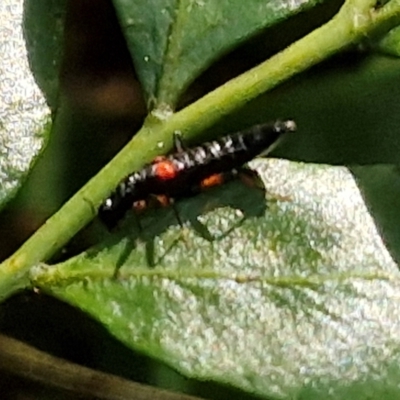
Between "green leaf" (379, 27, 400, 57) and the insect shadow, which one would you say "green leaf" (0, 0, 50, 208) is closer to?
the insect shadow

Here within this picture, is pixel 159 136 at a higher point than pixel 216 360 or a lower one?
higher

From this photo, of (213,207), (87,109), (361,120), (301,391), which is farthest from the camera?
(87,109)

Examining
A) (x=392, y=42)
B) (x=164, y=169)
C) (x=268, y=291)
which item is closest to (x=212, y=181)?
(x=164, y=169)

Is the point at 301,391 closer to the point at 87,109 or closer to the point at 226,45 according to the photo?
the point at 226,45

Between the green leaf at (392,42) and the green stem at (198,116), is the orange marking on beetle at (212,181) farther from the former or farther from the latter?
the green leaf at (392,42)

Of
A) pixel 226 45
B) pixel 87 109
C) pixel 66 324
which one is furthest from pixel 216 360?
pixel 87 109

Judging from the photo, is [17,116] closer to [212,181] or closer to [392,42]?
[212,181]

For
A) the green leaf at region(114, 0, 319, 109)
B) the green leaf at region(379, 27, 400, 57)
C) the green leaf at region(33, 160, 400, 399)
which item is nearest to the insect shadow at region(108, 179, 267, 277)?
the green leaf at region(33, 160, 400, 399)
